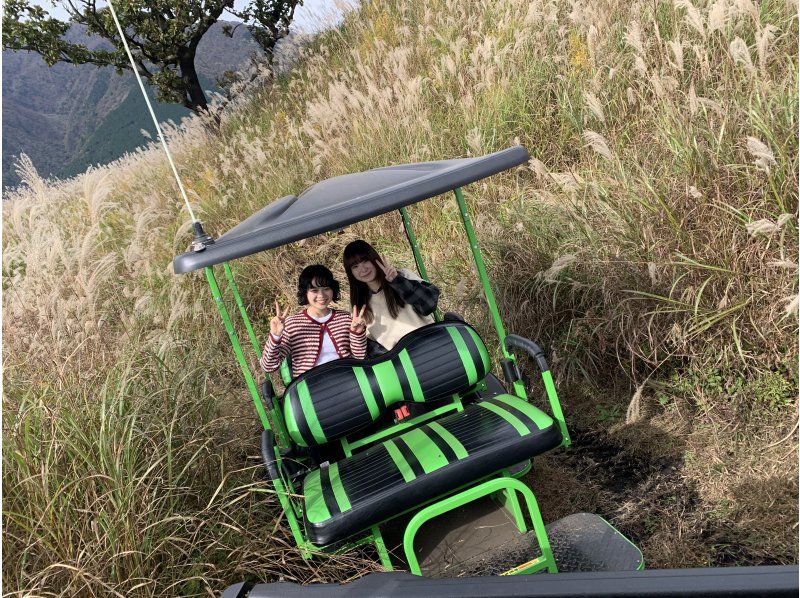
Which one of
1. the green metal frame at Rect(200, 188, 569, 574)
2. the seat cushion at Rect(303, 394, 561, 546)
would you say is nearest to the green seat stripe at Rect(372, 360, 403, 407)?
the green metal frame at Rect(200, 188, 569, 574)

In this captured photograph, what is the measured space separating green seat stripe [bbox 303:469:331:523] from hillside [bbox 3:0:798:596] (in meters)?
0.26

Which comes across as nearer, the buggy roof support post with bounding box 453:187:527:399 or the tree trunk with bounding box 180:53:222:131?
the buggy roof support post with bounding box 453:187:527:399

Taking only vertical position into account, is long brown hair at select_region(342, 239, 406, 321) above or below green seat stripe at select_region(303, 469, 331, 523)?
above

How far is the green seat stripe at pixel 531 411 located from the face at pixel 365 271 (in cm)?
111

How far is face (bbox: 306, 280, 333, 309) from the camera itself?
3895mm

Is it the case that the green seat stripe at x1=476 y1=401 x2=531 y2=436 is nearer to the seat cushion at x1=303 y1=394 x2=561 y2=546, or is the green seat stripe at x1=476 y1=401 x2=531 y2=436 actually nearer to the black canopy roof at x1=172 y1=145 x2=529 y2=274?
the seat cushion at x1=303 y1=394 x2=561 y2=546

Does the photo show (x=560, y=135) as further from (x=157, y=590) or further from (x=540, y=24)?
(x=157, y=590)

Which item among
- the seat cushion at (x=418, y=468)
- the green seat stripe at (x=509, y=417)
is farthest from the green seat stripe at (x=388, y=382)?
the green seat stripe at (x=509, y=417)

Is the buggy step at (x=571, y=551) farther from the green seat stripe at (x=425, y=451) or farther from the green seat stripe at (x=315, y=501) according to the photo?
the green seat stripe at (x=315, y=501)

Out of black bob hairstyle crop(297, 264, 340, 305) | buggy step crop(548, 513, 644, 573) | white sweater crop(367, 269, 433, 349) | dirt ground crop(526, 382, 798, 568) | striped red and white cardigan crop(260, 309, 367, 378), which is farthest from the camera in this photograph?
white sweater crop(367, 269, 433, 349)

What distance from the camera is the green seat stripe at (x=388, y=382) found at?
141 inches

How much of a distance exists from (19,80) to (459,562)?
105 meters

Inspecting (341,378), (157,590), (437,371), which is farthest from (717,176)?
(157,590)

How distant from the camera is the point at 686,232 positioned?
3.65 m
